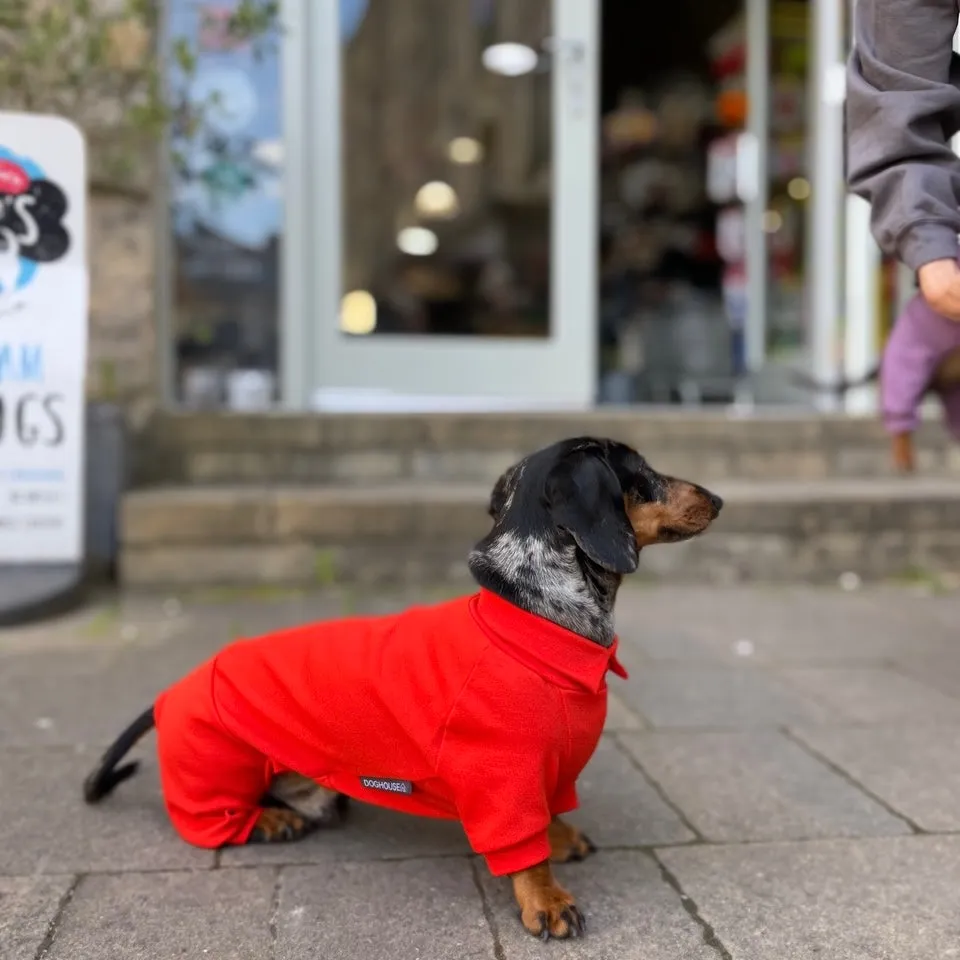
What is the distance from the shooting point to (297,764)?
209 centimetres

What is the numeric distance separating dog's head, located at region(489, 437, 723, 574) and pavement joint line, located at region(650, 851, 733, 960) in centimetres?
67

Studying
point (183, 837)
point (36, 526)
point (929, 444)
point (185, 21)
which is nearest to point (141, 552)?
point (36, 526)

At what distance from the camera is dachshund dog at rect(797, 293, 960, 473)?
110 inches

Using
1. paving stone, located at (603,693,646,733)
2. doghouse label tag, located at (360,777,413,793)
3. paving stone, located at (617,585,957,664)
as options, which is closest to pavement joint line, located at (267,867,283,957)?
doghouse label tag, located at (360,777,413,793)

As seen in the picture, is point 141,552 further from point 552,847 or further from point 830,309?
point 830,309

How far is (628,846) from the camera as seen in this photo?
2221 millimetres

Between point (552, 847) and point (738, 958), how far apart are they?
1.54ft

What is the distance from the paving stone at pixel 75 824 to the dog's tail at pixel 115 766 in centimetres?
5

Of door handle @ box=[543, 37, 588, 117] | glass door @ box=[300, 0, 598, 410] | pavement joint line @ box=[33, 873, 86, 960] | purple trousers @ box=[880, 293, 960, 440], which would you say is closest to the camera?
pavement joint line @ box=[33, 873, 86, 960]

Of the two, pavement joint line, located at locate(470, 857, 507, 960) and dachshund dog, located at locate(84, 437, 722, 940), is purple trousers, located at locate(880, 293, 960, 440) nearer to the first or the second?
dachshund dog, located at locate(84, 437, 722, 940)

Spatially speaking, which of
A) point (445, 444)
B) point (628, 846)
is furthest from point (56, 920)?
point (445, 444)

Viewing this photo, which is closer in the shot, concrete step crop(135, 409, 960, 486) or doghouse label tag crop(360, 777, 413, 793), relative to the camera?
doghouse label tag crop(360, 777, 413, 793)

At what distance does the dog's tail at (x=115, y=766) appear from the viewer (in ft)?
7.42

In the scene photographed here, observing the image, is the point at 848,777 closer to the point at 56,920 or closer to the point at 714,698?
the point at 714,698
